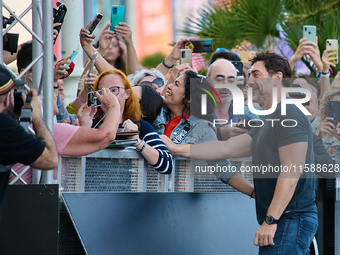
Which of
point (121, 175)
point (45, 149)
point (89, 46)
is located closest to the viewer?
point (45, 149)

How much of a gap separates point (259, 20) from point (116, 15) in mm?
5928

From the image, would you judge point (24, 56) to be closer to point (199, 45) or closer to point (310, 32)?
point (199, 45)

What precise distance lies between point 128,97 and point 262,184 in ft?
4.44

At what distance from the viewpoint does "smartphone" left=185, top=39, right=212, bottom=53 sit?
554 centimetres

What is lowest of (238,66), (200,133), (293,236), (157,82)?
(293,236)

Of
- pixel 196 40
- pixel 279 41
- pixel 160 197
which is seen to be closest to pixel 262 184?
pixel 160 197

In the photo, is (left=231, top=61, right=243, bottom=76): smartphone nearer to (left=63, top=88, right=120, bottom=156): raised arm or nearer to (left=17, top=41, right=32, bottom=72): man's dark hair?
(left=17, top=41, right=32, bottom=72): man's dark hair

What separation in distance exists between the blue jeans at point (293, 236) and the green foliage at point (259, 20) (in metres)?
6.74

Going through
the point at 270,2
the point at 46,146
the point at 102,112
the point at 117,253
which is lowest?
the point at 117,253

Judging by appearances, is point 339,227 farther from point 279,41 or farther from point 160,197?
point 279,41

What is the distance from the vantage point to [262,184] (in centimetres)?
337

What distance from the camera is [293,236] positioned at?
3211 mm

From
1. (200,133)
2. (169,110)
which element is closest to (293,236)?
(200,133)

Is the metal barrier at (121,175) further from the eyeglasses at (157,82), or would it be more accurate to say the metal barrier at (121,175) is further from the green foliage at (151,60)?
the green foliage at (151,60)
